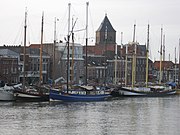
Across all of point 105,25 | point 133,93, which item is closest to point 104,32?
point 105,25

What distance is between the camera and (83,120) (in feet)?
146

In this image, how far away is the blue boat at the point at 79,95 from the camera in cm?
6372

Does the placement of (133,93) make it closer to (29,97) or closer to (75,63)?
(29,97)

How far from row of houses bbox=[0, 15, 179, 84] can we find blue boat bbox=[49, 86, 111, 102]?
120 inches

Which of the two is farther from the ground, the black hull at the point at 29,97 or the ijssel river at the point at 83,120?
the black hull at the point at 29,97

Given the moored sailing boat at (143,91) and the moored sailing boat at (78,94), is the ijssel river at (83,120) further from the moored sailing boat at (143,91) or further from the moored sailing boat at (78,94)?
the moored sailing boat at (143,91)

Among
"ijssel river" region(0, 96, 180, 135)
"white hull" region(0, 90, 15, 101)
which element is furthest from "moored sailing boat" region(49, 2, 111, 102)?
"white hull" region(0, 90, 15, 101)

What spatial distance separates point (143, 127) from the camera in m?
40.2

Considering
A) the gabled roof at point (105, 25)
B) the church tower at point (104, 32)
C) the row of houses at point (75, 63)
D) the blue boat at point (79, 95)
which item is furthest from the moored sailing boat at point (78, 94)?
the gabled roof at point (105, 25)

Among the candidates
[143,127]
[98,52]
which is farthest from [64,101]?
[98,52]

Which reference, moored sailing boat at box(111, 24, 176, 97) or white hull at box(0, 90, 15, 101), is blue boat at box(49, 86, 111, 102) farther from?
moored sailing boat at box(111, 24, 176, 97)

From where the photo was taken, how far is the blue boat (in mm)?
63719

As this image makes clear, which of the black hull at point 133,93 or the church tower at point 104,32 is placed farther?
the church tower at point 104,32

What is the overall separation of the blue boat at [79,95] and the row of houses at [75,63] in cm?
305
